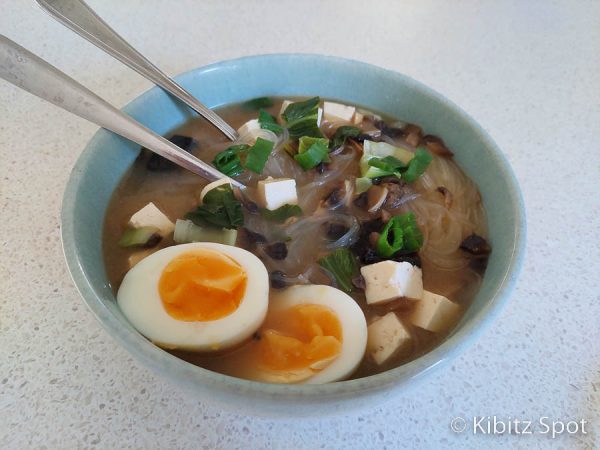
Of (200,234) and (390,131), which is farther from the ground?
(390,131)

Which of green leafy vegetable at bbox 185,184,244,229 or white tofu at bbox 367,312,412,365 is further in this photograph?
green leafy vegetable at bbox 185,184,244,229

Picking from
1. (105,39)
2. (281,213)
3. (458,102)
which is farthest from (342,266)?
(458,102)

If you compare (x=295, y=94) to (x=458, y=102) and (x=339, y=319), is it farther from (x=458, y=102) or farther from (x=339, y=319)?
(x=339, y=319)

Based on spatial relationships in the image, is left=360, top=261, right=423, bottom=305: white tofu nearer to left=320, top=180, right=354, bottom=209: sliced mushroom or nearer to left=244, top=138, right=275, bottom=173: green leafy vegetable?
left=320, top=180, right=354, bottom=209: sliced mushroom

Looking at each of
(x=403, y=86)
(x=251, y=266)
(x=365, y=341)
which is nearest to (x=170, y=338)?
(x=251, y=266)

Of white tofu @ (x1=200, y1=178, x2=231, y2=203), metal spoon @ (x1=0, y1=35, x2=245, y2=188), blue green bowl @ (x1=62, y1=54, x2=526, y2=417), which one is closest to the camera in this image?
blue green bowl @ (x1=62, y1=54, x2=526, y2=417)

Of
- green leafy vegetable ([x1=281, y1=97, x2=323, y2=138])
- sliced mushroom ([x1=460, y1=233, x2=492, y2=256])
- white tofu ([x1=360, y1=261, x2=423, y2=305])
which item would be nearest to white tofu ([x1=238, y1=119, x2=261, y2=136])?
green leafy vegetable ([x1=281, y1=97, x2=323, y2=138])

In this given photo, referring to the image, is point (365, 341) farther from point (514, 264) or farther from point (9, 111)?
point (9, 111)
